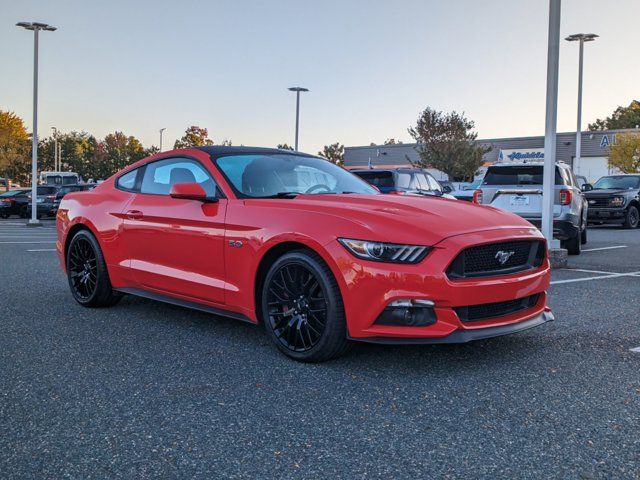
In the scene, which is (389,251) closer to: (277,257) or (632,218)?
(277,257)

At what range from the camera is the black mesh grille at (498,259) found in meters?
3.88

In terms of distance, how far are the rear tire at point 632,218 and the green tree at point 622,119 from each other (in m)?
68.0

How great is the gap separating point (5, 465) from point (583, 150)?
51713 mm

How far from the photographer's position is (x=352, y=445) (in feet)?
9.56

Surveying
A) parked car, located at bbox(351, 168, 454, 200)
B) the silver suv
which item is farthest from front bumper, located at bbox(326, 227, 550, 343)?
parked car, located at bbox(351, 168, 454, 200)

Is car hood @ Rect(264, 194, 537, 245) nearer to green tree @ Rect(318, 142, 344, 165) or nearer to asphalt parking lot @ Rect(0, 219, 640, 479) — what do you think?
asphalt parking lot @ Rect(0, 219, 640, 479)

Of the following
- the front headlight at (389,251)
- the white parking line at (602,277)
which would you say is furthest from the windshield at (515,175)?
the front headlight at (389,251)

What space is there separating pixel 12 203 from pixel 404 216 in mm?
29144

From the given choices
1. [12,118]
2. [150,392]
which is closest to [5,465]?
[150,392]

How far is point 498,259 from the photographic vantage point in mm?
4109

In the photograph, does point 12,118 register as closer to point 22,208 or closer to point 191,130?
point 191,130

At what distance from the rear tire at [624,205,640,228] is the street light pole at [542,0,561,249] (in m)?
11.3

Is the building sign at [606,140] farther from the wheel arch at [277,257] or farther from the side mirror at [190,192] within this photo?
the wheel arch at [277,257]

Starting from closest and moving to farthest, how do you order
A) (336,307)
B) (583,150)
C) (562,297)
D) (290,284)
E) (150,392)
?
1. (150,392)
2. (336,307)
3. (290,284)
4. (562,297)
5. (583,150)
